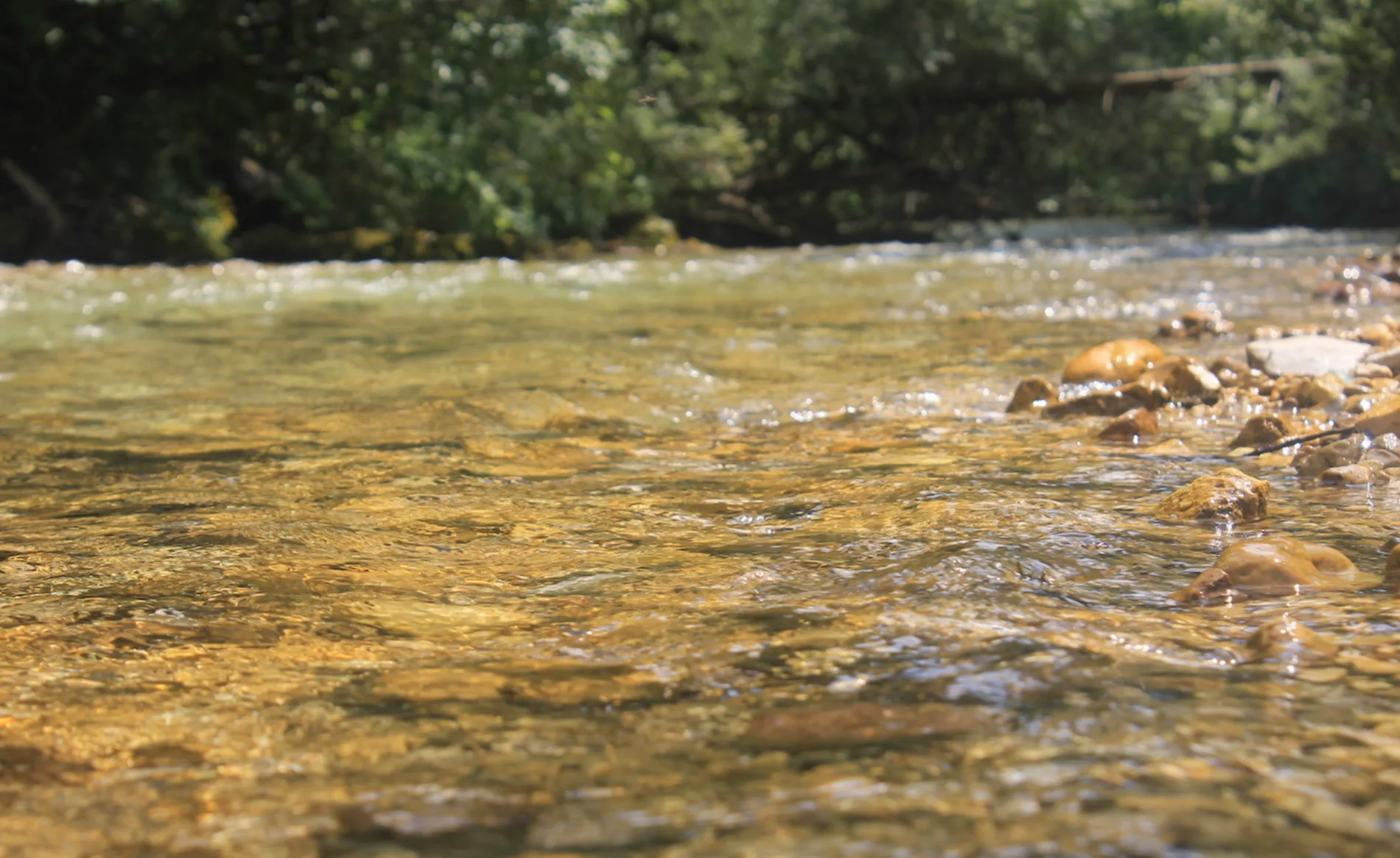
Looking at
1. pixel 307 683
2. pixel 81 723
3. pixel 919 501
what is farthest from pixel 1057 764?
pixel 919 501

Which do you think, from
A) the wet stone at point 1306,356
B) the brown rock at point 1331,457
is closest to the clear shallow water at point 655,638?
the brown rock at point 1331,457

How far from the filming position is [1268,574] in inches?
84.4

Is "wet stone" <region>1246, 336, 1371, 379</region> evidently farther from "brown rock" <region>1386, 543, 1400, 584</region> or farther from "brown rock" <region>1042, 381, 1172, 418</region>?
"brown rock" <region>1386, 543, 1400, 584</region>

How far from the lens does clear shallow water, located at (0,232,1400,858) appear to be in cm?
139

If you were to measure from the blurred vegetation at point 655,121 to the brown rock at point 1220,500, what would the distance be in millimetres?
11105

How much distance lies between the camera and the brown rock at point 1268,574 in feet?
6.93

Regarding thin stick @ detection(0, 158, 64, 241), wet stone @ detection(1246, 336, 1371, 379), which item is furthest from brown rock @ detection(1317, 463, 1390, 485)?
thin stick @ detection(0, 158, 64, 241)

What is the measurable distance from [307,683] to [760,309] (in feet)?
21.0

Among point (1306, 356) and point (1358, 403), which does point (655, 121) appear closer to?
point (1306, 356)

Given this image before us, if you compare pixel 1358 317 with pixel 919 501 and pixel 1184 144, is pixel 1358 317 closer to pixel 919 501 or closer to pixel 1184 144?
pixel 919 501

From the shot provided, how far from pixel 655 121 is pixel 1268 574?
47.6 feet

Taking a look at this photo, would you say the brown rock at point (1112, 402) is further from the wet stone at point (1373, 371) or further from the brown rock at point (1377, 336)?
the brown rock at point (1377, 336)

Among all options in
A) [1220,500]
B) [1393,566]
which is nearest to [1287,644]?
[1393,566]

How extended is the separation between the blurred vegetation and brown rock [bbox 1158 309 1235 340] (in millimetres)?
8008
